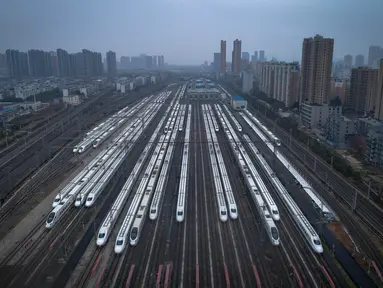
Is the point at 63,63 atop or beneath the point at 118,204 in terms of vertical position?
atop

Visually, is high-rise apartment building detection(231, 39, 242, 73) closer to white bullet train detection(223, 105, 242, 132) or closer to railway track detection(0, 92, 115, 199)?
white bullet train detection(223, 105, 242, 132)

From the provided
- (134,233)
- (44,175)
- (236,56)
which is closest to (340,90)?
(44,175)

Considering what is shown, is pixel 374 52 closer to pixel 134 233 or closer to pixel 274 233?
pixel 274 233

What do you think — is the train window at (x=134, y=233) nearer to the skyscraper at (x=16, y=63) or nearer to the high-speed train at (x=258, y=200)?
the high-speed train at (x=258, y=200)

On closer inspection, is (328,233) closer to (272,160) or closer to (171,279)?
(171,279)

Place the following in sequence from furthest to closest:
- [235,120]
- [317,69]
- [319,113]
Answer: [317,69]
[235,120]
[319,113]
